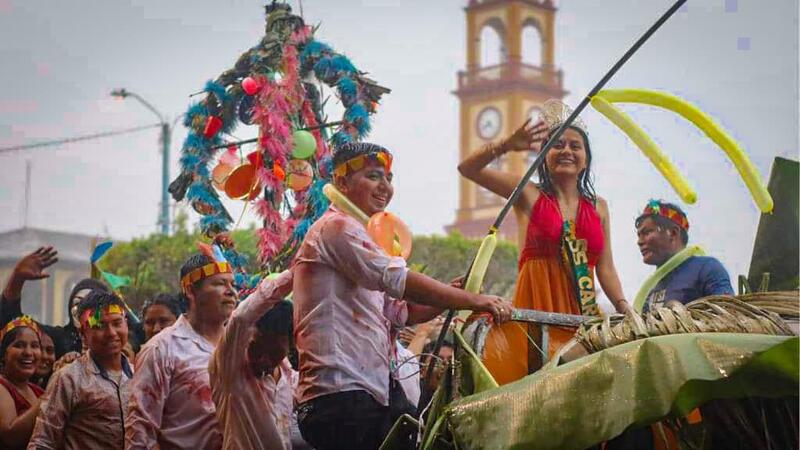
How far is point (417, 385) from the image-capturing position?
18.7 ft

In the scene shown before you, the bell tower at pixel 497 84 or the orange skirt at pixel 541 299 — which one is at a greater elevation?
the bell tower at pixel 497 84

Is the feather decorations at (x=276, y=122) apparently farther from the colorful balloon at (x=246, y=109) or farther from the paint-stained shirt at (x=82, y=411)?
the paint-stained shirt at (x=82, y=411)

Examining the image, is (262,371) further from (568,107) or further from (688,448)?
(688,448)

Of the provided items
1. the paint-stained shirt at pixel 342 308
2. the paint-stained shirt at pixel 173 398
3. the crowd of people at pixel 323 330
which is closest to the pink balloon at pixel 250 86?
the crowd of people at pixel 323 330

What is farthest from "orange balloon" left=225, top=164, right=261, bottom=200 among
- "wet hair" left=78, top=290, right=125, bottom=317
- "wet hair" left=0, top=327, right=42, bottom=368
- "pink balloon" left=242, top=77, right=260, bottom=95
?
"wet hair" left=78, top=290, right=125, bottom=317

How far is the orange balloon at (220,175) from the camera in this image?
31.1 ft

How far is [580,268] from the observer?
16.9ft

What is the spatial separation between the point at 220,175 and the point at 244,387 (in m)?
4.44

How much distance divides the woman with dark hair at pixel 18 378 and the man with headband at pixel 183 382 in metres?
1.25

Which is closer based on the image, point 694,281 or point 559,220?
point 559,220

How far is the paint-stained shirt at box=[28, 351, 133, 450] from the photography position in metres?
5.99

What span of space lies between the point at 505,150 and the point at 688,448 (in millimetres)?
1786

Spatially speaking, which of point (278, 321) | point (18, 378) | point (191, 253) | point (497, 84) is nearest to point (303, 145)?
point (18, 378)

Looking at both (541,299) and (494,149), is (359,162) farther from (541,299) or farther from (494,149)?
(541,299)
